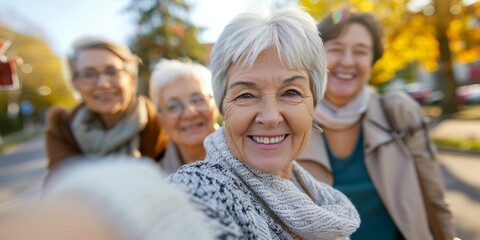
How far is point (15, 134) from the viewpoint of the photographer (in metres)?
33.1

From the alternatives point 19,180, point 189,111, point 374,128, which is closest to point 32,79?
point 19,180

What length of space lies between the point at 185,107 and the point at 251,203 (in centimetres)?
154

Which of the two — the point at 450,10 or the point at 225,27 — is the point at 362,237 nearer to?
the point at 225,27

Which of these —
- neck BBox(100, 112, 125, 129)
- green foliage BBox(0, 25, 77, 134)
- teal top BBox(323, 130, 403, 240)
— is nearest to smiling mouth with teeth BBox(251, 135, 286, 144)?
teal top BBox(323, 130, 403, 240)

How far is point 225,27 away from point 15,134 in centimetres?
3774

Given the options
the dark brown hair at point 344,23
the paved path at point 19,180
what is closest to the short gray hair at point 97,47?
the dark brown hair at point 344,23

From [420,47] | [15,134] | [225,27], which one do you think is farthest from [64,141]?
[15,134]

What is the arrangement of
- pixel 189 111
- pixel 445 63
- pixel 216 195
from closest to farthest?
pixel 216 195 → pixel 189 111 → pixel 445 63

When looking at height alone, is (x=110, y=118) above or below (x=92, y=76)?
below

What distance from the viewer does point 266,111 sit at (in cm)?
130

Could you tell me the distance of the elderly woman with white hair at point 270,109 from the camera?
1235mm

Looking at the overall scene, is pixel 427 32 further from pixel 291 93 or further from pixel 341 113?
pixel 291 93

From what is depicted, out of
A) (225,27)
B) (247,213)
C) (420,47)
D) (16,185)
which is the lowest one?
(16,185)

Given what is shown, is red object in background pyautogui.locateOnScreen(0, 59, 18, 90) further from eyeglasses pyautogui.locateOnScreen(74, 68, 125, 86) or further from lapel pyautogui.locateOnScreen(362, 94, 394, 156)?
lapel pyautogui.locateOnScreen(362, 94, 394, 156)
